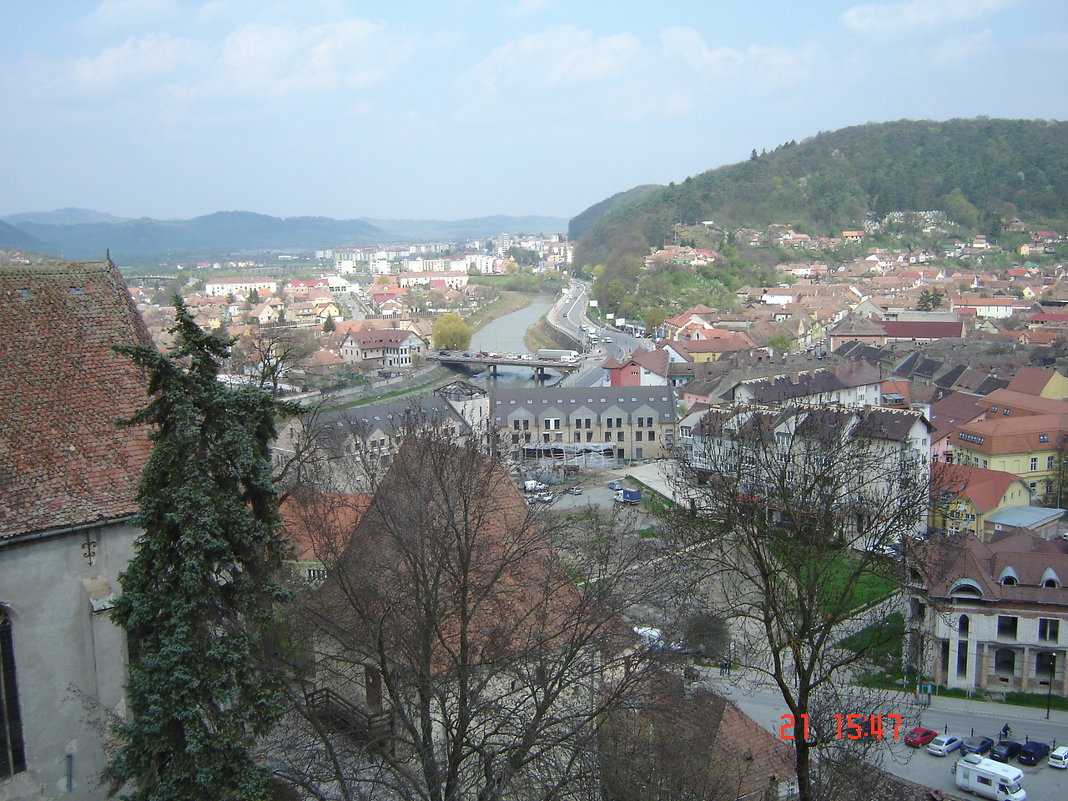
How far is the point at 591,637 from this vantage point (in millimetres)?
5301

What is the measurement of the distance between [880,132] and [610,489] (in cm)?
9192

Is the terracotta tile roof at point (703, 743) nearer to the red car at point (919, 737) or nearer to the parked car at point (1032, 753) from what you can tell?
the red car at point (919, 737)

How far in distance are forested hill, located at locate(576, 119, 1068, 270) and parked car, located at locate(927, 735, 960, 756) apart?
6180cm

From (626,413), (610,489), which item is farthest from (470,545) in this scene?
(626,413)

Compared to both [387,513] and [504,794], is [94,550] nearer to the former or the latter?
[387,513]

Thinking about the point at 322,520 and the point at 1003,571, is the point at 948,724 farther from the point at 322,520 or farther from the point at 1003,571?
the point at 322,520

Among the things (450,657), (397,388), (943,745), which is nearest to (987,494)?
(943,745)

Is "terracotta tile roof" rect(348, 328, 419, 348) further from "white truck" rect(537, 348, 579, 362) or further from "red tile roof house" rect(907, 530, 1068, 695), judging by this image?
"red tile roof house" rect(907, 530, 1068, 695)

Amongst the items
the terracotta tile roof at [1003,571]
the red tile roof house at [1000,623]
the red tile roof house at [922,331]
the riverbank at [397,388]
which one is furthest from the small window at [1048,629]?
the red tile roof house at [922,331]

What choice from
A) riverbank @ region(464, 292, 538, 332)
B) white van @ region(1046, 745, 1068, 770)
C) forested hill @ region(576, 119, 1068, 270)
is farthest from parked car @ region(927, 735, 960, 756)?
forested hill @ region(576, 119, 1068, 270)

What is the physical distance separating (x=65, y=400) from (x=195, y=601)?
7.13 feet

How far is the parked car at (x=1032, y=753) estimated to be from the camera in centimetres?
1027

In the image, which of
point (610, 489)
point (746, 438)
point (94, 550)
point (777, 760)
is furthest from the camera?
point (610, 489)

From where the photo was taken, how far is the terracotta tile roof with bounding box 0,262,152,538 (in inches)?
218
